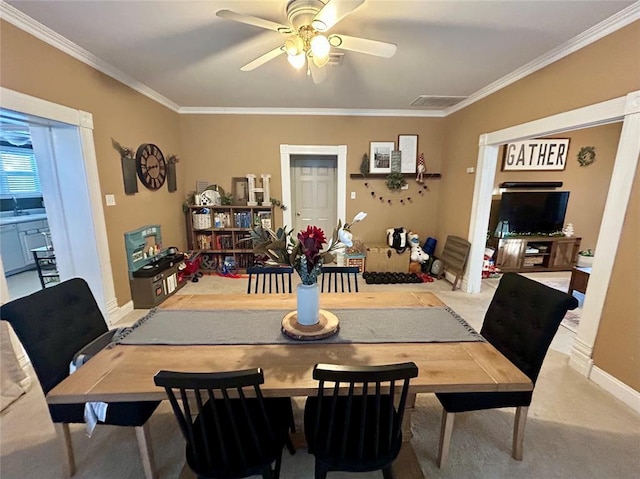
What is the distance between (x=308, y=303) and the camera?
4.51ft

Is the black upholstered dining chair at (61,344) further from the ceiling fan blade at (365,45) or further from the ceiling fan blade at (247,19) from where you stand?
the ceiling fan blade at (365,45)

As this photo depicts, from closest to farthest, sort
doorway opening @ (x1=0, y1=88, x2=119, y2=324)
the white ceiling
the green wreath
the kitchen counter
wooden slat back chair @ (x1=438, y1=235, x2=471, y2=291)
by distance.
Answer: the white ceiling, doorway opening @ (x1=0, y1=88, x2=119, y2=324), wooden slat back chair @ (x1=438, y1=235, x2=471, y2=291), the kitchen counter, the green wreath

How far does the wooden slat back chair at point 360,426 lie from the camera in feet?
2.98

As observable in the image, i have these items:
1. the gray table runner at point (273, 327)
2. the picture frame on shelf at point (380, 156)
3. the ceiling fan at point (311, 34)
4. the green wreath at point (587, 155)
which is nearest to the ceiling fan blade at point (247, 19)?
the ceiling fan at point (311, 34)

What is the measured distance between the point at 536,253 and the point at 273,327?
4805 mm

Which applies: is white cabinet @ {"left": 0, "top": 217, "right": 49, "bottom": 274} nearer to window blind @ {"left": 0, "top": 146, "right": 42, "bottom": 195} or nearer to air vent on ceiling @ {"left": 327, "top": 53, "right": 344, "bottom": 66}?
window blind @ {"left": 0, "top": 146, "right": 42, "bottom": 195}

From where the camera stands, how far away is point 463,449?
5.01 ft

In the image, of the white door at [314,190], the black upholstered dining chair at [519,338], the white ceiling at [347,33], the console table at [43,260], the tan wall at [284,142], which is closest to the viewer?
the black upholstered dining chair at [519,338]

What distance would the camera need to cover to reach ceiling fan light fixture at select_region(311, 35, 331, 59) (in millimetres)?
1547

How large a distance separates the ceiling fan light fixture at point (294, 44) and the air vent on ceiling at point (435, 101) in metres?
2.44

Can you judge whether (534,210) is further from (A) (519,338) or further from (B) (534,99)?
(A) (519,338)

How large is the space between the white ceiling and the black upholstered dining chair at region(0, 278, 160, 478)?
5.97 ft

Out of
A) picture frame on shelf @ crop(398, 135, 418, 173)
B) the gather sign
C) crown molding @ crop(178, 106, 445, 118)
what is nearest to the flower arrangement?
crown molding @ crop(178, 106, 445, 118)

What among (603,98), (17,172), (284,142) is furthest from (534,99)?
(17,172)
